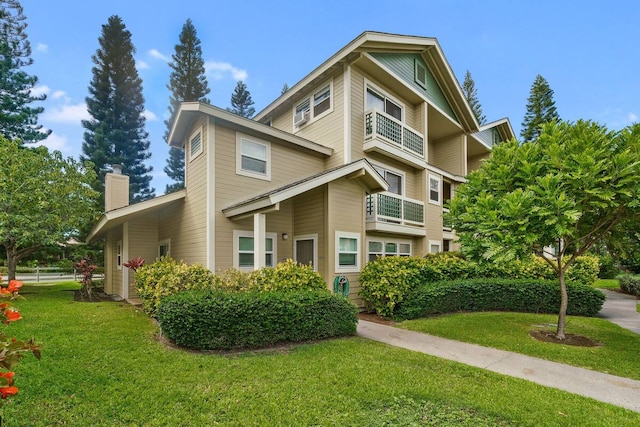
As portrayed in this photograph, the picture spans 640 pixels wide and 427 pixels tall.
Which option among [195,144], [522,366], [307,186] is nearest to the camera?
[522,366]

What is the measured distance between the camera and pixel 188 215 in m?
10.9

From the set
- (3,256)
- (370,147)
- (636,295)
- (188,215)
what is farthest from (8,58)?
(636,295)

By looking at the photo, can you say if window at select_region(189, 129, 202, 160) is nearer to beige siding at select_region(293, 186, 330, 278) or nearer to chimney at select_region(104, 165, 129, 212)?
beige siding at select_region(293, 186, 330, 278)

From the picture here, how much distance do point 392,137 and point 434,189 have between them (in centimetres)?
426

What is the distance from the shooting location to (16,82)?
24297mm

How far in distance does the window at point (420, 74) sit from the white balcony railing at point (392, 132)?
235 centimetres

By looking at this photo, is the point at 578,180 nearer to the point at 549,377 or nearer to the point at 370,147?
the point at 549,377

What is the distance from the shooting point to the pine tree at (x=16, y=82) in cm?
2359

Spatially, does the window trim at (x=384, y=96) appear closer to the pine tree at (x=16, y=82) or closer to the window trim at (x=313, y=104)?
the window trim at (x=313, y=104)

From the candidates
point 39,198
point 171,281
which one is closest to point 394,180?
point 171,281

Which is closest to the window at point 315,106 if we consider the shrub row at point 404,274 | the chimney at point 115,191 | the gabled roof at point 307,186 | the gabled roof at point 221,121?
the gabled roof at point 221,121

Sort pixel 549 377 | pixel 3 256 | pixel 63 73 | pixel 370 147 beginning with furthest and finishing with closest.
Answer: pixel 3 256 < pixel 63 73 < pixel 370 147 < pixel 549 377

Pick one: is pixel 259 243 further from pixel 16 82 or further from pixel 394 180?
pixel 16 82

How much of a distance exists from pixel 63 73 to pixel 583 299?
24791mm
